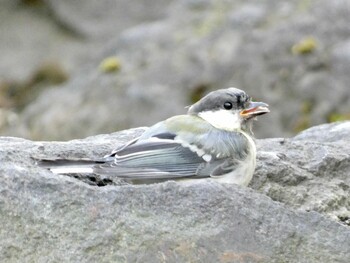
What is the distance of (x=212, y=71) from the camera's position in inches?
410

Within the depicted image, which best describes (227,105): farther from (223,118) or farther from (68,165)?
(68,165)

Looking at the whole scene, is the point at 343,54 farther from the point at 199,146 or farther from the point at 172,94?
the point at 199,146

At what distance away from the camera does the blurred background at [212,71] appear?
9.90 m

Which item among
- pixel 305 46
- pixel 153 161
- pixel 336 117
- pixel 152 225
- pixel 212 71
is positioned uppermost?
pixel 305 46

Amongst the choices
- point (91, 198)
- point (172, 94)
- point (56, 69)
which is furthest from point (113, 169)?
point (56, 69)

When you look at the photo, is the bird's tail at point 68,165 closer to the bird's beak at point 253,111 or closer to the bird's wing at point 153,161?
the bird's wing at point 153,161

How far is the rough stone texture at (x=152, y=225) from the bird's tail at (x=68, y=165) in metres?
0.20

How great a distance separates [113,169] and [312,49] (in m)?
5.65

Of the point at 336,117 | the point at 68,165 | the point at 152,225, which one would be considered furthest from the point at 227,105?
the point at 336,117

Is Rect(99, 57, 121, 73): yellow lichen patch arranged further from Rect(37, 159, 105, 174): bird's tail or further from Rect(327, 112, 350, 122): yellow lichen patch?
Rect(37, 159, 105, 174): bird's tail

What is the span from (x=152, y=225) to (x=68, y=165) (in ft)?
2.29

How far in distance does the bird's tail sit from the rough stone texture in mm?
200

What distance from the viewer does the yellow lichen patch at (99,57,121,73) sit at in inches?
444

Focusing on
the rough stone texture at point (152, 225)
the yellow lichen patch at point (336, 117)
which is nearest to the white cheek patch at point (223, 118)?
the rough stone texture at point (152, 225)
